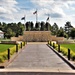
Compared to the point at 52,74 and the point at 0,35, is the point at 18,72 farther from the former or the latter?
the point at 0,35

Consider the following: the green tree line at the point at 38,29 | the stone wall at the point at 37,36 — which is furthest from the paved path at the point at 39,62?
the green tree line at the point at 38,29

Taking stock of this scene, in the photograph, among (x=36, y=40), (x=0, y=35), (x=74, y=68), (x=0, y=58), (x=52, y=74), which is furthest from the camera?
(x=0, y=35)

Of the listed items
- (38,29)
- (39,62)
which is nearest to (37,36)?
(38,29)

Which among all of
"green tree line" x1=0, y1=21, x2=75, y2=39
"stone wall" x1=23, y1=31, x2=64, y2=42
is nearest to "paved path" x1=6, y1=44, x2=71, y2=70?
"stone wall" x1=23, y1=31, x2=64, y2=42

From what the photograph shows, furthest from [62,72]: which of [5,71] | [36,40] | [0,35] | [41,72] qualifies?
[0,35]

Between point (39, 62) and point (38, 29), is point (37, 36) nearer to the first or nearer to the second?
point (38, 29)

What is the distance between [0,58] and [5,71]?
8.23ft

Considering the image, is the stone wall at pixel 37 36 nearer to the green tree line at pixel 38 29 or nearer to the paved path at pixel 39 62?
the green tree line at pixel 38 29

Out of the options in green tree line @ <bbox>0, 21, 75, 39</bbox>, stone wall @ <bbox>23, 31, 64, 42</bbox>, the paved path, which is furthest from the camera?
green tree line @ <bbox>0, 21, 75, 39</bbox>

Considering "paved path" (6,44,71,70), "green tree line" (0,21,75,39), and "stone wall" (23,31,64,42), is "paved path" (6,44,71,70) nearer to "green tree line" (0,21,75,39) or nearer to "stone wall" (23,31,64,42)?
"stone wall" (23,31,64,42)

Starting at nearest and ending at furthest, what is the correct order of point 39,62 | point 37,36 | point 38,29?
point 39,62, point 37,36, point 38,29

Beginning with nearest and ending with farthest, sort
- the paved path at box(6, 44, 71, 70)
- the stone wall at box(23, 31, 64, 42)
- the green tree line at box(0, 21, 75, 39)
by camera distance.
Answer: the paved path at box(6, 44, 71, 70), the stone wall at box(23, 31, 64, 42), the green tree line at box(0, 21, 75, 39)

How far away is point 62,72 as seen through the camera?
398 inches

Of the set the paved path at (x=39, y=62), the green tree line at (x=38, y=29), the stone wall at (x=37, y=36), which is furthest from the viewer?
the green tree line at (x=38, y=29)
